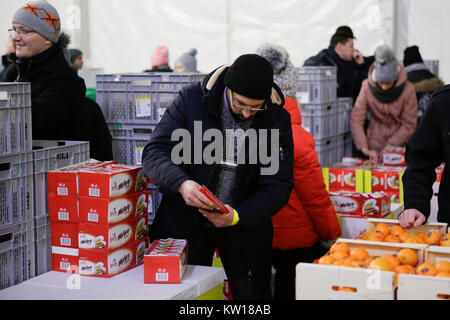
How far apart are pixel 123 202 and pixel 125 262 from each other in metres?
0.30

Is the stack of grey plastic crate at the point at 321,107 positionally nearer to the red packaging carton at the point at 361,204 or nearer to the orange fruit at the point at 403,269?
the red packaging carton at the point at 361,204

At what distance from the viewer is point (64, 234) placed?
2.88 meters

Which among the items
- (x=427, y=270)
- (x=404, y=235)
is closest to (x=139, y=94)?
(x=404, y=235)

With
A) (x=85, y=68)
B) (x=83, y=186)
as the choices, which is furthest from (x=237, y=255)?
(x=85, y=68)

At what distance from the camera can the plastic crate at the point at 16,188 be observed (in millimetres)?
2711

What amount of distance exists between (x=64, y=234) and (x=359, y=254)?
4.51 feet

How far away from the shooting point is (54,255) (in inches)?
115

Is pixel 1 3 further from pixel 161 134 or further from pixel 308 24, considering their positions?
pixel 161 134

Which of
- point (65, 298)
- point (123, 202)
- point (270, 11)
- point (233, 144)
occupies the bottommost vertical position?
point (65, 298)

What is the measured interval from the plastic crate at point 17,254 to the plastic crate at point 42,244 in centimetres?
3

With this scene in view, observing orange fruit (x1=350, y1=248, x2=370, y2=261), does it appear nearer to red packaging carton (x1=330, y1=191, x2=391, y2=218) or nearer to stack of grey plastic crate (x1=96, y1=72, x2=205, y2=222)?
red packaging carton (x1=330, y1=191, x2=391, y2=218)

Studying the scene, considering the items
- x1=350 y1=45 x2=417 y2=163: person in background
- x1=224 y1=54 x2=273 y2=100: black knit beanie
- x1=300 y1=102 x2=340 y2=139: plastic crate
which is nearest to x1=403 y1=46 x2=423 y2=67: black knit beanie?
x1=350 y1=45 x2=417 y2=163: person in background

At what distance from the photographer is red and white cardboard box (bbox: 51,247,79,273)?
2.87m

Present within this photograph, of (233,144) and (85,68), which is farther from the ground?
(85,68)
